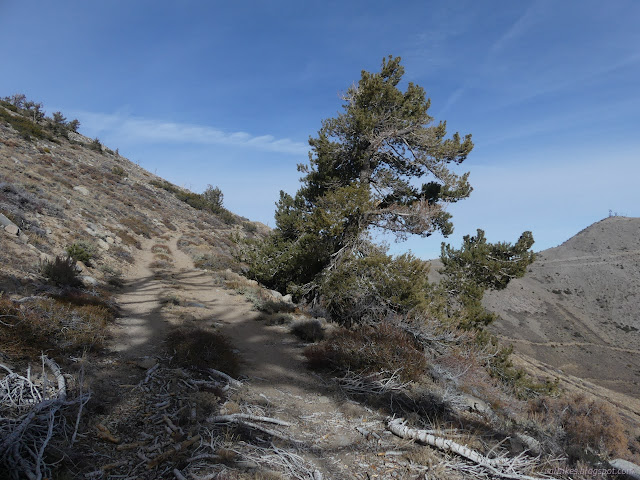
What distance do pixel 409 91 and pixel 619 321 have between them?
207ft

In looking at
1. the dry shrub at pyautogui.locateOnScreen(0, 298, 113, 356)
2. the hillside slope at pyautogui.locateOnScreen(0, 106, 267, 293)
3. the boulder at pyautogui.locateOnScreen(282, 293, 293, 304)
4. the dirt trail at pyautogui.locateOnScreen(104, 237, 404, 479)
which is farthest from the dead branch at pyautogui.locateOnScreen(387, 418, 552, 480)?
the boulder at pyautogui.locateOnScreen(282, 293, 293, 304)

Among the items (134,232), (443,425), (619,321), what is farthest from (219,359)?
(619,321)

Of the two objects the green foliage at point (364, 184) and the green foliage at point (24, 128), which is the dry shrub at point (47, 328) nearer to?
the green foliage at point (364, 184)

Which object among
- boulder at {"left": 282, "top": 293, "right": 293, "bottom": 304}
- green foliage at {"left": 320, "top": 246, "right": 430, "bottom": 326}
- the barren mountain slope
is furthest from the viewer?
the barren mountain slope

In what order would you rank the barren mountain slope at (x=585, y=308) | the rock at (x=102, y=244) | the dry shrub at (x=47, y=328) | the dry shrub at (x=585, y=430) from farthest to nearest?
the barren mountain slope at (x=585, y=308) → the rock at (x=102, y=244) → the dry shrub at (x=585, y=430) → the dry shrub at (x=47, y=328)

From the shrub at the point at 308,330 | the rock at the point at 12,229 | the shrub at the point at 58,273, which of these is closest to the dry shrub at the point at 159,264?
the rock at the point at 12,229

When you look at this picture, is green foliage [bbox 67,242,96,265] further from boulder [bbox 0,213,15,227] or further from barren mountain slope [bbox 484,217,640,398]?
barren mountain slope [bbox 484,217,640,398]

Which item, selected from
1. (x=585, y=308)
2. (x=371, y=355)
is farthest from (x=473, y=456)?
(x=585, y=308)

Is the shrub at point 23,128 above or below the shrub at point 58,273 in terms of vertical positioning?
above

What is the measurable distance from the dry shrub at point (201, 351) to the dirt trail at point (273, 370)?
0.93 feet

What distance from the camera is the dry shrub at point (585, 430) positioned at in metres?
5.70

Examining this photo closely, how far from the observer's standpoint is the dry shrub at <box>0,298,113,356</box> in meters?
4.98

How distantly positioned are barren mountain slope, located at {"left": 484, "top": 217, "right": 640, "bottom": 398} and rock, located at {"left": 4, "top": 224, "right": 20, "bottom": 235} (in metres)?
45.4

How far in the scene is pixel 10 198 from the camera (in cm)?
1363
